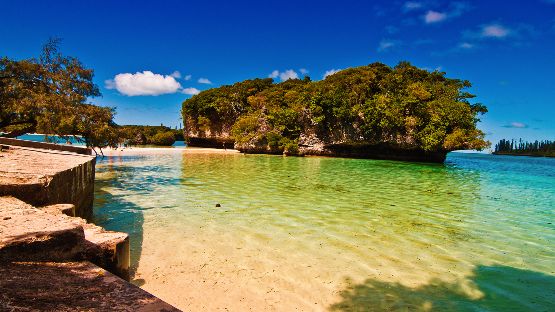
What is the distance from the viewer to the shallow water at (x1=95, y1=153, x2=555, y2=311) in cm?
414

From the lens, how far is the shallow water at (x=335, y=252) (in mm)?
4145

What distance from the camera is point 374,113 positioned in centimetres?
3769

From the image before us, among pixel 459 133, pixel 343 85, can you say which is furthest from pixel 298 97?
pixel 459 133

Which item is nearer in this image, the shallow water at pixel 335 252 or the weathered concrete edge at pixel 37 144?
the shallow water at pixel 335 252

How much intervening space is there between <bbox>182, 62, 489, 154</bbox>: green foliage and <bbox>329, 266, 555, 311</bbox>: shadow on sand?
33.0 meters

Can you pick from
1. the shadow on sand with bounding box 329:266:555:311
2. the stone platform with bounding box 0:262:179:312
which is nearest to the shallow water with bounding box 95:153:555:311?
the shadow on sand with bounding box 329:266:555:311

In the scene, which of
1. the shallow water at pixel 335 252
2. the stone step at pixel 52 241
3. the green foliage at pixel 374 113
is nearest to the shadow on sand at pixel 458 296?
the shallow water at pixel 335 252

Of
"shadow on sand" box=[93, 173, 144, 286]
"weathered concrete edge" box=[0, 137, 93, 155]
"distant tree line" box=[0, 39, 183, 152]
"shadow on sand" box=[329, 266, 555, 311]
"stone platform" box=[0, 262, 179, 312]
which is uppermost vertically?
"distant tree line" box=[0, 39, 183, 152]

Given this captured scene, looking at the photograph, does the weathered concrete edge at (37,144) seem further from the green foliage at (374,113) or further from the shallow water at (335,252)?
the green foliage at (374,113)

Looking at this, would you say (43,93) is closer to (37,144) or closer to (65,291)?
A: (37,144)

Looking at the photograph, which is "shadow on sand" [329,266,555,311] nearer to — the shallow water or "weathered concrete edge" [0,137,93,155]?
the shallow water

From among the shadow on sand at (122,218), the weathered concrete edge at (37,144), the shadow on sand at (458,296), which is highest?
the weathered concrete edge at (37,144)

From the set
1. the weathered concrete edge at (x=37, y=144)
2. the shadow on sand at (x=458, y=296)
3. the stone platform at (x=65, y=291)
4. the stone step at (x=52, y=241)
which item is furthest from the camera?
the weathered concrete edge at (x=37, y=144)

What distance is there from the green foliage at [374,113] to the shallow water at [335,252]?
88.3 ft
